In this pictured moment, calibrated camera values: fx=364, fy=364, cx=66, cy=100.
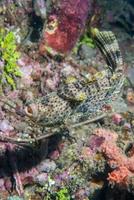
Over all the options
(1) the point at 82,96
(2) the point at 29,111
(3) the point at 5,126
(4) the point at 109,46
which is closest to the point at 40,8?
(4) the point at 109,46

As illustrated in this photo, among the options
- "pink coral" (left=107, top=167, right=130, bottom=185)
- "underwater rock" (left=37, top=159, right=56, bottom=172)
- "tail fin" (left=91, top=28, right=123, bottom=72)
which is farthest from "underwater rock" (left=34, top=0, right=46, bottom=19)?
"pink coral" (left=107, top=167, right=130, bottom=185)

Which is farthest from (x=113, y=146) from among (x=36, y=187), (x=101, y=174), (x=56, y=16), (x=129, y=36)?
(x=129, y=36)

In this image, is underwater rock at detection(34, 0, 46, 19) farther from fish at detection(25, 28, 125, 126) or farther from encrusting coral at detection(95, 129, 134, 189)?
encrusting coral at detection(95, 129, 134, 189)

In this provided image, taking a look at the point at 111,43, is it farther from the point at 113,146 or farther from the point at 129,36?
the point at 129,36

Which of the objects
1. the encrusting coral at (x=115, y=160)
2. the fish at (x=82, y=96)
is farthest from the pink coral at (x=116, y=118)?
the fish at (x=82, y=96)

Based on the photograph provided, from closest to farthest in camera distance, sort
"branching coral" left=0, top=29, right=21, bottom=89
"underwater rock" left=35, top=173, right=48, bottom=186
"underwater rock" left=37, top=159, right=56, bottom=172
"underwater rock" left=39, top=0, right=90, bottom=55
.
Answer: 1. "underwater rock" left=35, top=173, right=48, bottom=186
2. "underwater rock" left=37, top=159, right=56, bottom=172
3. "branching coral" left=0, top=29, right=21, bottom=89
4. "underwater rock" left=39, top=0, right=90, bottom=55

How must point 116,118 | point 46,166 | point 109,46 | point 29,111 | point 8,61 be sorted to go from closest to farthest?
point 29,111, point 109,46, point 46,166, point 8,61, point 116,118

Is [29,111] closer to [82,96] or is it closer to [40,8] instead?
[82,96]
